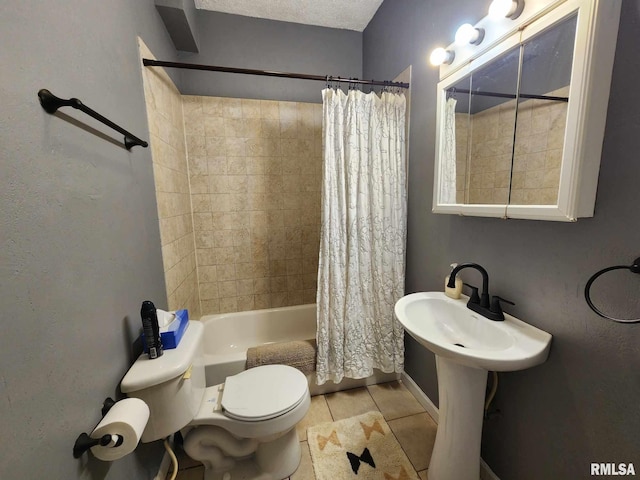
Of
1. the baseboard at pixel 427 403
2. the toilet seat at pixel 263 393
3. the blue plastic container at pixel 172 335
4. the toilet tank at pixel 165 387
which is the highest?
the blue plastic container at pixel 172 335

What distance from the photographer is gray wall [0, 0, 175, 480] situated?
57 centimetres

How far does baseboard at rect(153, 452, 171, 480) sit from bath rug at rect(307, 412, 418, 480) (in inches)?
28.8

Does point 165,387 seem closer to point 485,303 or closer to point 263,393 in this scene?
point 263,393

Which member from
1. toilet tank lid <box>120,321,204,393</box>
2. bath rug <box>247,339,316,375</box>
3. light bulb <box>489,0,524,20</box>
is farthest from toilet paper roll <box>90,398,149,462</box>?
light bulb <box>489,0,524,20</box>

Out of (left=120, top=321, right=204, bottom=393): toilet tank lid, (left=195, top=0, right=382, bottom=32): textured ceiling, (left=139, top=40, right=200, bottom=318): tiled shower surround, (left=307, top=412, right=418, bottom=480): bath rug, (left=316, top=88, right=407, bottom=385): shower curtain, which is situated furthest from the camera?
(left=195, top=0, right=382, bottom=32): textured ceiling

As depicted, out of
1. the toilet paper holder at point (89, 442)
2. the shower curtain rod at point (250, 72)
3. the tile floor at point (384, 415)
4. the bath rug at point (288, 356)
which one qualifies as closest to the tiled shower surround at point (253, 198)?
the shower curtain rod at point (250, 72)

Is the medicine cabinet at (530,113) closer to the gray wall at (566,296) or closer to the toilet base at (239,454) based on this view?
the gray wall at (566,296)

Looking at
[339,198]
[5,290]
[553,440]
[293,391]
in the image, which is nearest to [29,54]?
[5,290]

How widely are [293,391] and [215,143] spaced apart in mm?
1926

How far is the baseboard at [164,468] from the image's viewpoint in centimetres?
126

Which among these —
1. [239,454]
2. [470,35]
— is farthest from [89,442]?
[470,35]

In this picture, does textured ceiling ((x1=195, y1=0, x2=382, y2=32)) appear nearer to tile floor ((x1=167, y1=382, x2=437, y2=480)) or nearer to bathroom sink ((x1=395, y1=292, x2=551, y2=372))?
bathroom sink ((x1=395, y1=292, x2=551, y2=372))

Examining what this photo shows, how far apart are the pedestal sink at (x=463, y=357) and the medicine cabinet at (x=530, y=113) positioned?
0.45 m

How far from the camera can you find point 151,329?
1.05 m
